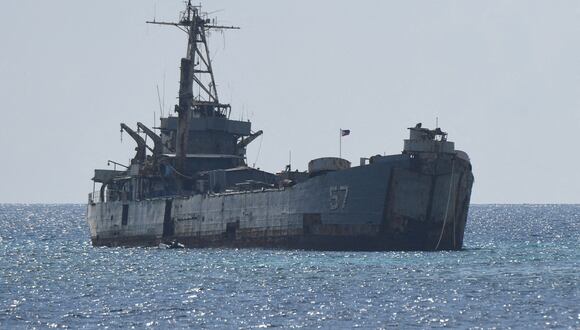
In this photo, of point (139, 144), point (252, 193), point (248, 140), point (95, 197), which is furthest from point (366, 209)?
point (95, 197)

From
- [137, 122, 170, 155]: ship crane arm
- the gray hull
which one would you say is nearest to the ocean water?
the gray hull

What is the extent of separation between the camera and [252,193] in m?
75.5

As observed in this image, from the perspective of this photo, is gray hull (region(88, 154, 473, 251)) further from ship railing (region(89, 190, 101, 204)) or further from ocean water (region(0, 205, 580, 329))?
ship railing (region(89, 190, 101, 204))

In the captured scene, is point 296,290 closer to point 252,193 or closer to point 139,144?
point 252,193

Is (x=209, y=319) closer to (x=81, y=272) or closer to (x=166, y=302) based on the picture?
(x=166, y=302)

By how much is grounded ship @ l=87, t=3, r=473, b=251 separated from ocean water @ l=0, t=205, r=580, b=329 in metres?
1.53

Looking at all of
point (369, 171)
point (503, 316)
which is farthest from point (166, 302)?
point (369, 171)

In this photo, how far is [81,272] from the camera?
66.6 metres

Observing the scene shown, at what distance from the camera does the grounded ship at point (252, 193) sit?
68.9 meters

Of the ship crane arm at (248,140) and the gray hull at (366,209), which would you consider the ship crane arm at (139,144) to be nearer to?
the ship crane arm at (248,140)

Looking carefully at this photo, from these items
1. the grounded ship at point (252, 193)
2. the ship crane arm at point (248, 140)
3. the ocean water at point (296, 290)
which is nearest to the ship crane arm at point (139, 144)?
the grounded ship at point (252, 193)

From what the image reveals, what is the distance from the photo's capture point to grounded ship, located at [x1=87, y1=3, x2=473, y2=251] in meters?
68.9

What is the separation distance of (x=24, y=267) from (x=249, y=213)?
1327 cm

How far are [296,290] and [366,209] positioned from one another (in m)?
15.8
